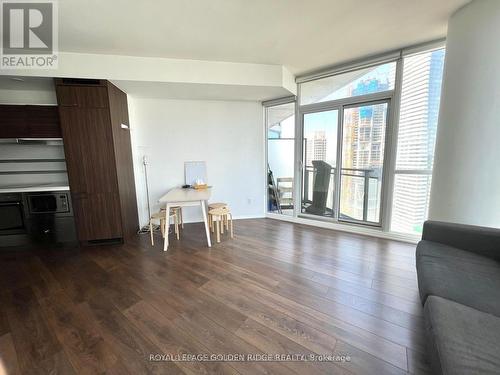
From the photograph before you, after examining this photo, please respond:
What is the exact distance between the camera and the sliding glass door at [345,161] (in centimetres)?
327

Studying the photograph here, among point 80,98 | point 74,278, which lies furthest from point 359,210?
point 80,98

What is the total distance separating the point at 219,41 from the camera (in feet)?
8.42

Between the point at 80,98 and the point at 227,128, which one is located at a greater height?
the point at 80,98

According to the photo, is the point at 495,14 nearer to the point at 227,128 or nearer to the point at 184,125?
the point at 227,128

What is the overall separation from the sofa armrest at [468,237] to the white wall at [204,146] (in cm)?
293

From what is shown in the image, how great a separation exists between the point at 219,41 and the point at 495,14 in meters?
2.70

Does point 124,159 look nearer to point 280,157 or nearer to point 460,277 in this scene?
point 280,157

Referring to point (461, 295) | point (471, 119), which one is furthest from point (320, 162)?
point (461, 295)

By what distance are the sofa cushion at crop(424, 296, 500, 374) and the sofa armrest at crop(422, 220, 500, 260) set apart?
0.90m

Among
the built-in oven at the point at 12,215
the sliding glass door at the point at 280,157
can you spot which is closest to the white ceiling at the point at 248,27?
the sliding glass door at the point at 280,157

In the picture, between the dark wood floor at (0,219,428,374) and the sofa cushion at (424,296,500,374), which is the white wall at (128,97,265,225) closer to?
the dark wood floor at (0,219,428,374)

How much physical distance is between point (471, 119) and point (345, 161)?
1653 mm

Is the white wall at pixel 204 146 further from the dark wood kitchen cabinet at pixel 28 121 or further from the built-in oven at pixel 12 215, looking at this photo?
the built-in oven at pixel 12 215
